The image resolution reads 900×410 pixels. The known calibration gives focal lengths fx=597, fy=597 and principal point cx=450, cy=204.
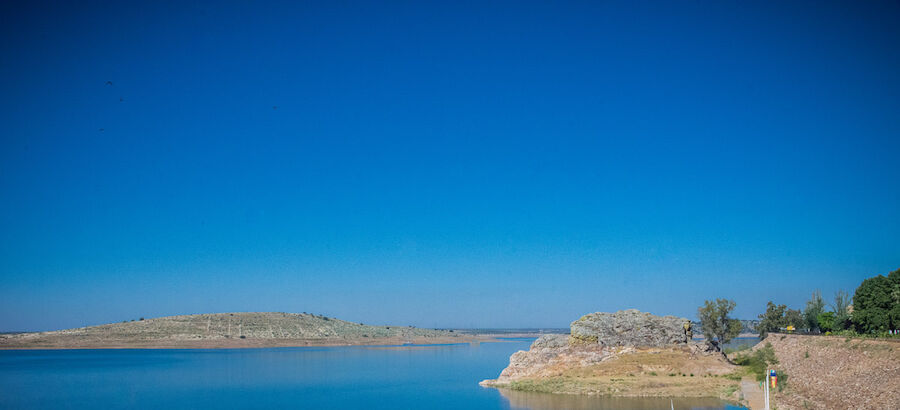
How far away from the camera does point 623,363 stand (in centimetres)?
4119

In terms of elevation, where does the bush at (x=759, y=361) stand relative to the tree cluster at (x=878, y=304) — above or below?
below

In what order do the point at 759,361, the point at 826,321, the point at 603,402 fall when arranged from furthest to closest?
the point at 826,321 → the point at 759,361 → the point at 603,402

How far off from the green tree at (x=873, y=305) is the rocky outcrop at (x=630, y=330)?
11466 millimetres

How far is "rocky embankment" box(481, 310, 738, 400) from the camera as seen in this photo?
123 feet

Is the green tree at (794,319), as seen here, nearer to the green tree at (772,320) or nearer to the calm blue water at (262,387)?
the green tree at (772,320)

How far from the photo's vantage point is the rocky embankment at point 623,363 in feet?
Answer: 123

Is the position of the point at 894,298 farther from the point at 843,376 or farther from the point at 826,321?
the point at 826,321

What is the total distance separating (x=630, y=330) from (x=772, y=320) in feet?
126

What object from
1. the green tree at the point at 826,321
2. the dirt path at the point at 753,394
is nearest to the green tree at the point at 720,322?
the green tree at the point at 826,321

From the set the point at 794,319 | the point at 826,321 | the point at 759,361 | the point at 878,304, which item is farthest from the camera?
the point at 794,319

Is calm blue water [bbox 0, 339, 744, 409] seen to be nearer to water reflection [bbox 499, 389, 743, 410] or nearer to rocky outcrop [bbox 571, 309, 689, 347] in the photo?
water reflection [bbox 499, 389, 743, 410]

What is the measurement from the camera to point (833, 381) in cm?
2758

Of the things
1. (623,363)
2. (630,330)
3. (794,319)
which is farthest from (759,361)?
(794,319)

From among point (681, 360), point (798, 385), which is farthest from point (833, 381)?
point (681, 360)
